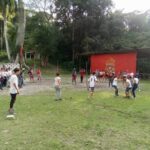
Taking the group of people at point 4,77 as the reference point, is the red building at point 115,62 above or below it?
above

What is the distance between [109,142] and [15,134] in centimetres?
267

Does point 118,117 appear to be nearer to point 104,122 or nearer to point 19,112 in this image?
point 104,122

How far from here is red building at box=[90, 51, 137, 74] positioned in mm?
40906

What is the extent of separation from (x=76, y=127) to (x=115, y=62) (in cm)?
3235

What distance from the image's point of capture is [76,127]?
1124cm

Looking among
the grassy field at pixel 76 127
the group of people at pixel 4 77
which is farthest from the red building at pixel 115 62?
the grassy field at pixel 76 127

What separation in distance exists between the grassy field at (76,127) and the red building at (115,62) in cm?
2445

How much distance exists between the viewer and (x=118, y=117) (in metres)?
13.4

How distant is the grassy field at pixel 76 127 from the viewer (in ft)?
29.6

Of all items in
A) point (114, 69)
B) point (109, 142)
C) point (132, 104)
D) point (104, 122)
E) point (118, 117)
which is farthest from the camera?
point (114, 69)

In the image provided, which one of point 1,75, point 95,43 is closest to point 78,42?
point 95,43

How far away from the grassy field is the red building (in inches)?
963

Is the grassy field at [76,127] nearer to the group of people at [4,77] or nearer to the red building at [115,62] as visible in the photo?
the group of people at [4,77]

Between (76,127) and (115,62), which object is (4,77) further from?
(115,62)
